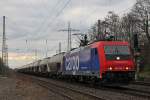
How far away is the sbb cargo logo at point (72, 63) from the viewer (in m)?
36.1

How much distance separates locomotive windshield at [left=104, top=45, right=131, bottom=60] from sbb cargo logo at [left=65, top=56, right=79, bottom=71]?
8013mm

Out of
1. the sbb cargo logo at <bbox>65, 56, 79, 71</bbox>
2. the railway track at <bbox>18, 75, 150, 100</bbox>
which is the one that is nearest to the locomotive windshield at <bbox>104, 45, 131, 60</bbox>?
the railway track at <bbox>18, 75, 150, 100</bbox>

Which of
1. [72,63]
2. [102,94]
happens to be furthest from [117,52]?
[72,63]

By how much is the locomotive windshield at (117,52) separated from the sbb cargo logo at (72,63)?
8013 millimetres

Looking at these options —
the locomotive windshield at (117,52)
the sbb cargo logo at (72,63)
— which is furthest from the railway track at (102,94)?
the sbb cargo logo at (72,63)

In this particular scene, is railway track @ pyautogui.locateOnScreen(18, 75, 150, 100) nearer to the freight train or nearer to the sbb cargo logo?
the freight train

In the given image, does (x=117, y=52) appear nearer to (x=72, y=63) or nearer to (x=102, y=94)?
(x=102, y=94)

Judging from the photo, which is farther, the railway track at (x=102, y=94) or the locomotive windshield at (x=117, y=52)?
the locomotive windshield at (x=117, y=52)

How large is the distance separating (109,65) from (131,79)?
1.66 m

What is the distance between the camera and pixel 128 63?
27203 millimetres

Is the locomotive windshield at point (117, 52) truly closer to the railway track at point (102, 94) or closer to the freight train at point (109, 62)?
the freight train at point (109, 62)

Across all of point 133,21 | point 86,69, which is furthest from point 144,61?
point 86,69

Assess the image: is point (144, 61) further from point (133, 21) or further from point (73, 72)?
→ point (73, 72)

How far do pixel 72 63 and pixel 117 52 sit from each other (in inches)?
440
